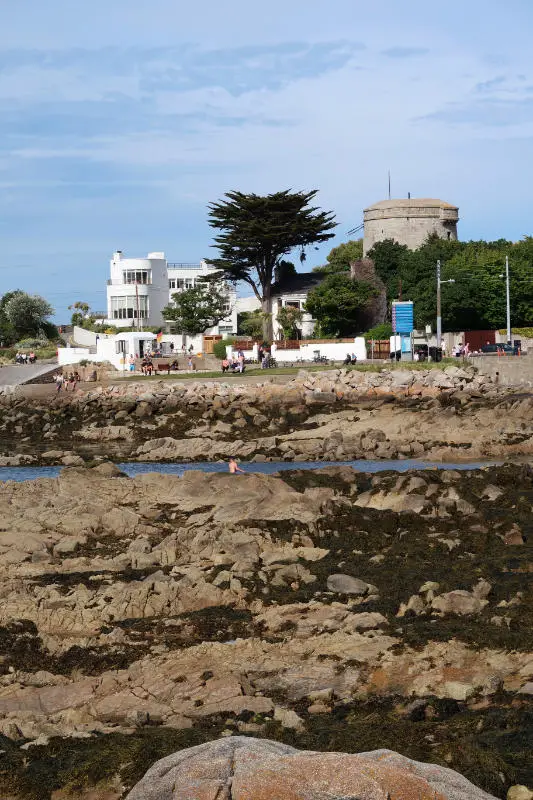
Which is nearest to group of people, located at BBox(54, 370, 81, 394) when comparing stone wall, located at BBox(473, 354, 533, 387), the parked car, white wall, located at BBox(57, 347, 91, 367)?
white wall, located at BBox(57, 347, 91, 367)

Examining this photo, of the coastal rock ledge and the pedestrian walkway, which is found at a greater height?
the pedestrian walkway

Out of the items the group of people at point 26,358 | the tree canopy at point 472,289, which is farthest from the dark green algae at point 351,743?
the group of people at point 26,358

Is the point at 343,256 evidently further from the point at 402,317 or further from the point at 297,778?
the point at 297,778

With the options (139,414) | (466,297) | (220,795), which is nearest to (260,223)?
(466,297)

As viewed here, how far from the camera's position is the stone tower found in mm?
90500

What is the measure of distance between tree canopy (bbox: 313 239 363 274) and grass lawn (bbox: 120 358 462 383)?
29.7 meters

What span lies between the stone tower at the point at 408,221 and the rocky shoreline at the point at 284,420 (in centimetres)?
3439

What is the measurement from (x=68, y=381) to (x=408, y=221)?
3943cm

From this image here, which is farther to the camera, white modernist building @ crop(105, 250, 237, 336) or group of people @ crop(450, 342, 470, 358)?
white modernist building @ crop(105, 250, 237, 336)

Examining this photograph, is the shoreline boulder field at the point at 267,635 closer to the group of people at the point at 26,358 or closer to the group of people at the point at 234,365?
the group of people at the point at 234,365

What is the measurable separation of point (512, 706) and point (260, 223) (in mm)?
69150

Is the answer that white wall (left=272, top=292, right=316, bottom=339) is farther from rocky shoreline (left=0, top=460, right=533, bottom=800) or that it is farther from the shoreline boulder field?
rocky shoreline (left=0, top=460, right=533, bottom=800)

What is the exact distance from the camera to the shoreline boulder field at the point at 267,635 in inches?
413

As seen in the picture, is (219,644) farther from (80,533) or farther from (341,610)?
(80,533)
